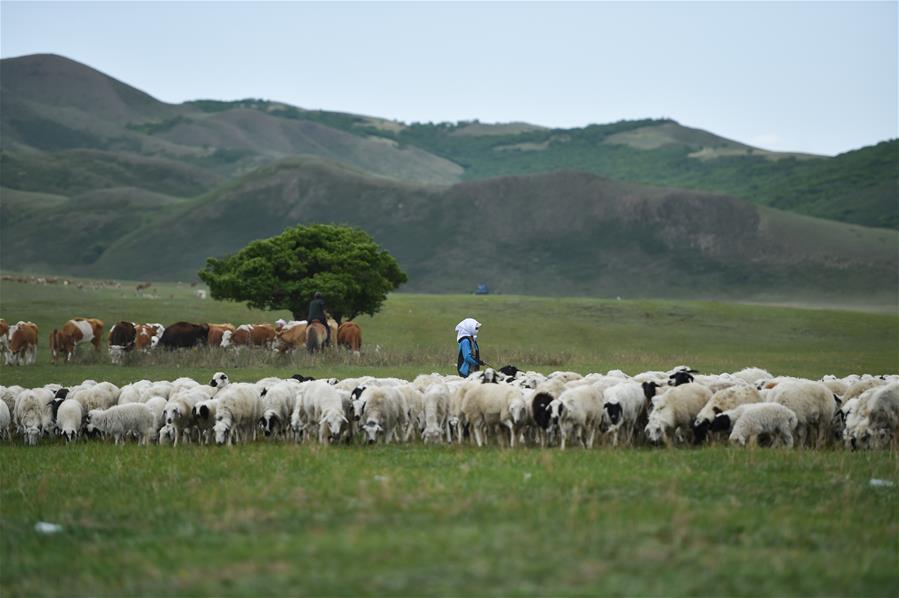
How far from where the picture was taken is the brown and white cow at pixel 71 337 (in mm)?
36094

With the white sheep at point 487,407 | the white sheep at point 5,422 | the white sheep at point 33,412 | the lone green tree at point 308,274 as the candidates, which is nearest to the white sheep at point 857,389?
the white sheep at point 487,407

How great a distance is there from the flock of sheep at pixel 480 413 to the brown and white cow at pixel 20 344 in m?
16.4

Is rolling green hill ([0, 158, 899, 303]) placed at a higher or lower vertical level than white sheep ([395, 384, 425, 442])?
higher

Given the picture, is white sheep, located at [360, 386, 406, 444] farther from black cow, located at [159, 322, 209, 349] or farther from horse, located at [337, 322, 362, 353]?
black cow, located at [159, 322, 209, 349]

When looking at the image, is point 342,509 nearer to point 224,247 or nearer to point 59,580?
point 59,580

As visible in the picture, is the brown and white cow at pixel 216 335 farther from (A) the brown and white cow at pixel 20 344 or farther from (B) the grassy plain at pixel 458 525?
(B) the grassy plain at pixel 458 525

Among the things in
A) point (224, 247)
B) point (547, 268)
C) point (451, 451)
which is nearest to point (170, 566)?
point (451, 451)

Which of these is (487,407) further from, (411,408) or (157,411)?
(157,411)

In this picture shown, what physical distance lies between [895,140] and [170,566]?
21160 centimetres

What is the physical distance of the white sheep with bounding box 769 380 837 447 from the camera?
16.8 metres

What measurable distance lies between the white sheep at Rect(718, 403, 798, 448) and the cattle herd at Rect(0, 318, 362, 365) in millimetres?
22360

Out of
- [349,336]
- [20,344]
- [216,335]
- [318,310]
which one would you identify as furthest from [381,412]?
[216,335]

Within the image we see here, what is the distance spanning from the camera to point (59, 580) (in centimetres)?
810

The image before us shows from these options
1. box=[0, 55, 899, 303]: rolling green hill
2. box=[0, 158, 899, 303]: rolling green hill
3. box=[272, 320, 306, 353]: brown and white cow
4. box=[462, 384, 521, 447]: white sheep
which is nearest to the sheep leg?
box=[462, 384, 521, 447]: white sheep
